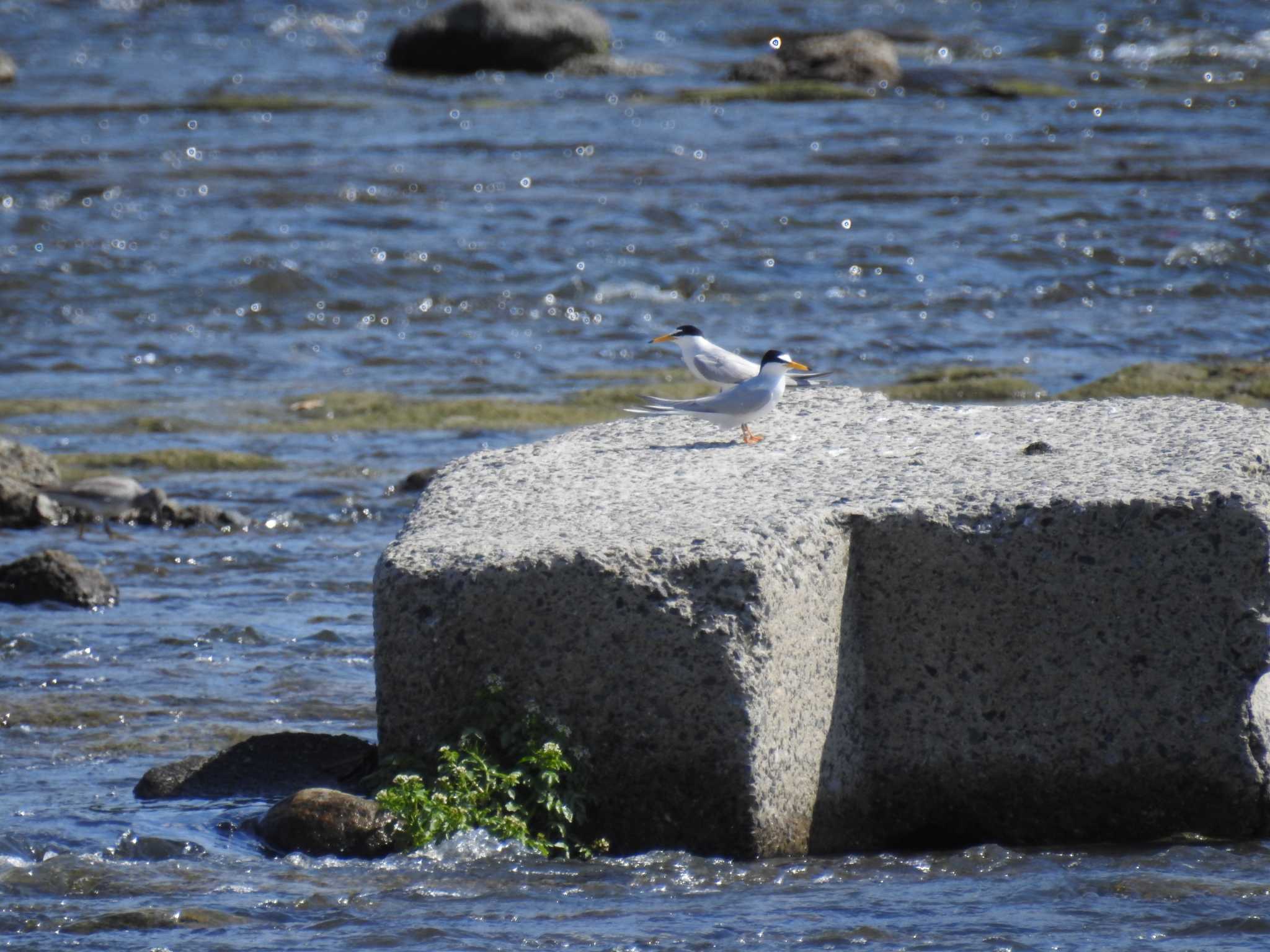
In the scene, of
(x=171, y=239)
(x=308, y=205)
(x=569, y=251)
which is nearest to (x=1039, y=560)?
(x=569, y=251)

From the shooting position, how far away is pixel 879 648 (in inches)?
177

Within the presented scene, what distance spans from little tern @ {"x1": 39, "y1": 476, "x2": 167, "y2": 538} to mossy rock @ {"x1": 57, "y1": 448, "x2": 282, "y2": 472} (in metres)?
0.92

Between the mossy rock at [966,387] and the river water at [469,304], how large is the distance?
271 millimetres

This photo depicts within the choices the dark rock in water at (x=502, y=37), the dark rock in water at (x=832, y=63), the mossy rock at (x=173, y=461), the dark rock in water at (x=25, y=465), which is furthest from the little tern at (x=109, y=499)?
the dark rock in water at (x=502, y=37)

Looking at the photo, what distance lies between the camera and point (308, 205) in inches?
701

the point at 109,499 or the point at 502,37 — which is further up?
the point at 502,37

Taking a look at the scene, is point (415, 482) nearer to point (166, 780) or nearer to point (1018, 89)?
point (166, 780)

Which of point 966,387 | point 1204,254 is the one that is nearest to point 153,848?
point 966,387

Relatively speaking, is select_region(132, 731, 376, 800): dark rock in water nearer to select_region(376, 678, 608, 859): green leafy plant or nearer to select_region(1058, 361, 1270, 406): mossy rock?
select_region(376, 678, 608, 859): green leafy plant

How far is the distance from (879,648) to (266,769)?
5.68ft

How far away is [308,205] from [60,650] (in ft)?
38.9

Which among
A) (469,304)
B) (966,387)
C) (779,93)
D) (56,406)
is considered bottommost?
(56,406)

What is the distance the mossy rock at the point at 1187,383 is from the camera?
10156 millimetres

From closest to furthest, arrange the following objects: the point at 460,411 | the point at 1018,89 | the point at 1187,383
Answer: the point at 1187,383
the point at 460,411
the point at 1018,89
